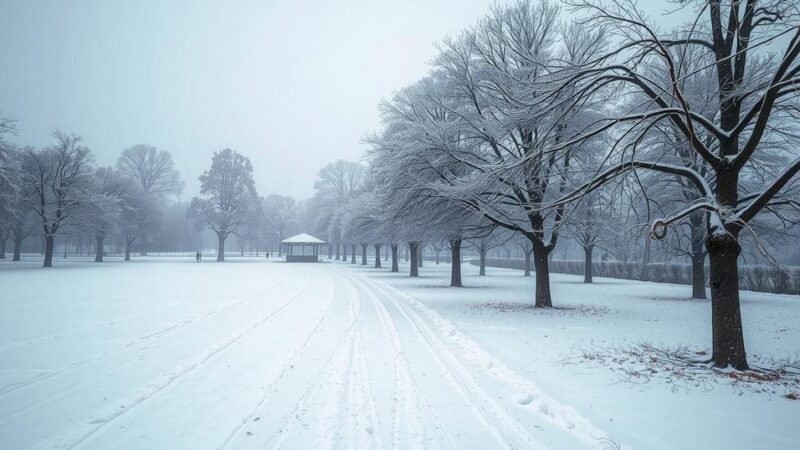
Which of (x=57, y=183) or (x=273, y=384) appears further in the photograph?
(x=57, y=183)

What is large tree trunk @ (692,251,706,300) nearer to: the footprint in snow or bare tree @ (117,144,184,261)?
the footprint in snow

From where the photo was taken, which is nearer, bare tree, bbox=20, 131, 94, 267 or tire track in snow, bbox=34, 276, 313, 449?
tire track in snow, bbox=34, 276, 313, 449

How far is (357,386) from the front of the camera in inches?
218

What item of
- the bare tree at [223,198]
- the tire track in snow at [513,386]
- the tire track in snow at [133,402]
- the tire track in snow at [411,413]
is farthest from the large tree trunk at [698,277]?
the bare tree at [223,198]

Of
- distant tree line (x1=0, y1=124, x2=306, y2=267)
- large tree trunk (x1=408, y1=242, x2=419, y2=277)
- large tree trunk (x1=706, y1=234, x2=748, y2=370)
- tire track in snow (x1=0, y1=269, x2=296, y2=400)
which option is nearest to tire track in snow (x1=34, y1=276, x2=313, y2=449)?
tire track in snow (x1=0, y1=269, x2=296, y2=400)

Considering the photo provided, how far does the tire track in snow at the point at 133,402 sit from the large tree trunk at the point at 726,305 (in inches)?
334

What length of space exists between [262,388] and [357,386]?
131cm

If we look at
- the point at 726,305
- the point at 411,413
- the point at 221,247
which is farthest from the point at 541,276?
the point at 221,247

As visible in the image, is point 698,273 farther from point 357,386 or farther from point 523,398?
point 357,386

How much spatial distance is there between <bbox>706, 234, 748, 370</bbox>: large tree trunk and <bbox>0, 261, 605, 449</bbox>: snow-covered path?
3.54 m

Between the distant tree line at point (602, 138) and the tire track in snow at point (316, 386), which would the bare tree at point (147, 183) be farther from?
the tire track in snow at point (316, 386)

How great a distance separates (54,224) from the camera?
35.3 m

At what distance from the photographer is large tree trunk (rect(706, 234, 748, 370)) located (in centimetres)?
638

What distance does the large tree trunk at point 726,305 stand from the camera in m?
6.38
